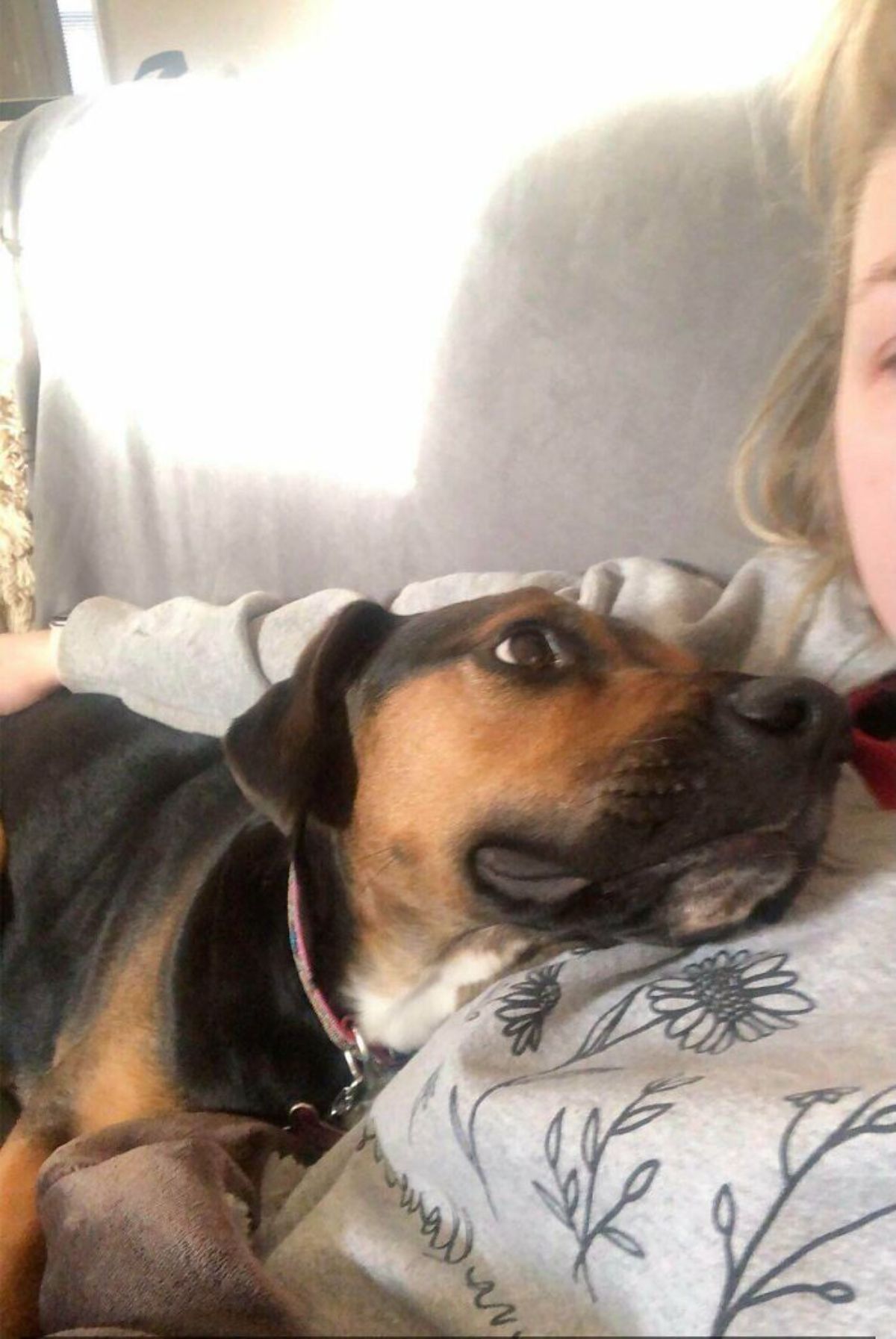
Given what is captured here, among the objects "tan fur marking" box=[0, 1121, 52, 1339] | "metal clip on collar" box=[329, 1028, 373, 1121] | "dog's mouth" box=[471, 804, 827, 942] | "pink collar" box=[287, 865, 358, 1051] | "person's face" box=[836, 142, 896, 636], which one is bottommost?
"tan fur marking" box=[0, 1121, 52, 1339]

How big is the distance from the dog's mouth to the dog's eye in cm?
21

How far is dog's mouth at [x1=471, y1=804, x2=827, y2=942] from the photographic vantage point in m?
0.69

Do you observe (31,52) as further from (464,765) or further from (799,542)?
(799,542)

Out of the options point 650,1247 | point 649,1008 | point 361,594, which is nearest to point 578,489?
point 361,594

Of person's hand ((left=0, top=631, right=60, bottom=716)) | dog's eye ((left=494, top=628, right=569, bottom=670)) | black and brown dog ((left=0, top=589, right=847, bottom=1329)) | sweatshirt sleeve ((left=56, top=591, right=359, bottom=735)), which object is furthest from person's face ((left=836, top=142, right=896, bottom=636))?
person's hand ((left=0, top=631, right=60, bottom=716))

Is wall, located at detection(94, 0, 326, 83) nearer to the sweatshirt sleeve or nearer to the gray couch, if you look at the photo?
the gray couch

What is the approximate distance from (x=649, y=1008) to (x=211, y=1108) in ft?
1.85

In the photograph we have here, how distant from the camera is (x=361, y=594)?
61.0 inches

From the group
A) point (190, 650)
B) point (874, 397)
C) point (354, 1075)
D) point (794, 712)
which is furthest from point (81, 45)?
point (354, 1075)

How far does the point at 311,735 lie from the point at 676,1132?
22.6 inches

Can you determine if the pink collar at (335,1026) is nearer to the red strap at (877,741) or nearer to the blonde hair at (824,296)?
the red strap at (877,741)

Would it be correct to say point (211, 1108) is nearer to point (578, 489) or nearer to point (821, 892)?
point (821, 892)

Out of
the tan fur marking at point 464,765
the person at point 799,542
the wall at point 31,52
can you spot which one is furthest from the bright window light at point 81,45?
the tan fur marking at point 464,765

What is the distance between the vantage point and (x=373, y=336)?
1513mm
